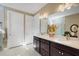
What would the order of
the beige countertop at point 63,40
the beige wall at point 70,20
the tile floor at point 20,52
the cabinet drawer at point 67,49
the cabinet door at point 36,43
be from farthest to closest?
1. the cabinet door at point 36,43
2. the tile floor at point 20,52
3. the beige wall at point 70,20
4. the beige countertop at point 63,40
5. the cabinet drawer at point 67,49

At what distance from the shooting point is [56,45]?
1.97 m

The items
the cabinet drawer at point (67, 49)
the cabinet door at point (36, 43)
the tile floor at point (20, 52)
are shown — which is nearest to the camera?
the cabinet drawer at point (67, 49)

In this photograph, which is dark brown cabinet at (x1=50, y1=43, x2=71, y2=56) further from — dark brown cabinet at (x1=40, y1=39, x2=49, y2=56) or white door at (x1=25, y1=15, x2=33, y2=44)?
white door at (x1=25, y1=15, x2=33, y2=44)

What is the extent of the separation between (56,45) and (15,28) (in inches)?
29.0

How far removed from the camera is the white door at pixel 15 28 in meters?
2.06

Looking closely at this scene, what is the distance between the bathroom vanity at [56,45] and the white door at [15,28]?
0.28 m

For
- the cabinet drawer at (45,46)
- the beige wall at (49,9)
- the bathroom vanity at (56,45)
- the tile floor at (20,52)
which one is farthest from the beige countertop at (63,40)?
the beige wall at (49,9)

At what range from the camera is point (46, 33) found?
2102mm

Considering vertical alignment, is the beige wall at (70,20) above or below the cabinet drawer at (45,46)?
above

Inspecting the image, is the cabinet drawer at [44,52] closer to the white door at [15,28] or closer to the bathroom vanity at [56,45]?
the bathroom vanity at [56,45]

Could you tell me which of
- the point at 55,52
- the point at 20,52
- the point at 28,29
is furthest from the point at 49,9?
the point at 20,52

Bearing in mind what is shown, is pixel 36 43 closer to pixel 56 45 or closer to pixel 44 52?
pixel 44 52

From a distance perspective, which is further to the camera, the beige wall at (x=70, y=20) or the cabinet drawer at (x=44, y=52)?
the cabinet drawer at (x=44, y=52)

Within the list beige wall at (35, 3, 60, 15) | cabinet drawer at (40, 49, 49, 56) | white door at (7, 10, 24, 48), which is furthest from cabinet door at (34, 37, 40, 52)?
beige wall at (35, 3, 60, 15)
